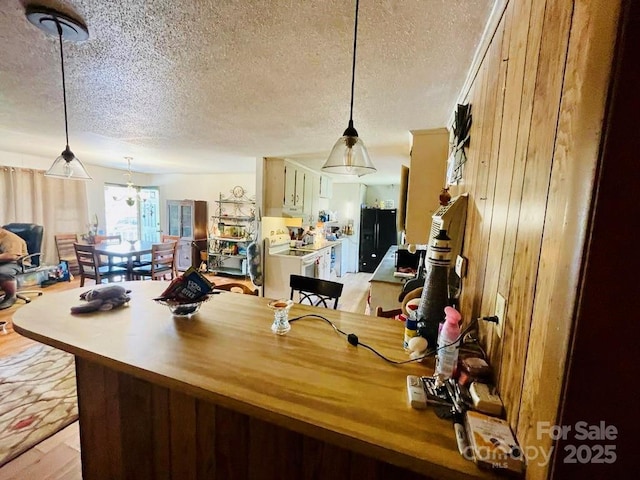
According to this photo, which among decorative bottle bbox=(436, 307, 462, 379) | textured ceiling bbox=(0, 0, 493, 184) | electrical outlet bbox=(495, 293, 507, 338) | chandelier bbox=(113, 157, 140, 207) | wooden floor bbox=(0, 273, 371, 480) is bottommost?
wooden floor bbox=(0, 273, 371, 480)

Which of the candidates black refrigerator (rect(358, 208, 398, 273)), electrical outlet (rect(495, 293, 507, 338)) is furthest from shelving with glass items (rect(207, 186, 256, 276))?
electrical outlet (rect(495, 293, 507, 338))

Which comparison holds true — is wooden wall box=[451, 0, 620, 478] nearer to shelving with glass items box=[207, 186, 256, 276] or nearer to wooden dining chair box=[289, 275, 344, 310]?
wooden dining chair box=[289, 275, 344, 310]

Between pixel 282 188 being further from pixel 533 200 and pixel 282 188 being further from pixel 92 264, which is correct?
pixel 533 200

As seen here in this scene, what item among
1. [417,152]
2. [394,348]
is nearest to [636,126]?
[394,348]

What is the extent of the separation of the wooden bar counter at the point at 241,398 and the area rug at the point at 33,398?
0.84 metres

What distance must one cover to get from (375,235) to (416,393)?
615 centimetres

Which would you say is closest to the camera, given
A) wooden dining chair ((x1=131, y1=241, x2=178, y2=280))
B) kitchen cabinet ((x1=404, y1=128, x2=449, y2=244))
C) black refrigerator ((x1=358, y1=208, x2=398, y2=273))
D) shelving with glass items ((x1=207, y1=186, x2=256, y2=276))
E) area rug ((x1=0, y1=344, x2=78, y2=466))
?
area rug ((x1=0, y1=344, x2=78, y2=466))

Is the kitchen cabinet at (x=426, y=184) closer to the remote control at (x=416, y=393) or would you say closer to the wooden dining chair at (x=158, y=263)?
the remote control at (x=416, y=393)

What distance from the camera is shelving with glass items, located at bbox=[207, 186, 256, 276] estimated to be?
5.89m

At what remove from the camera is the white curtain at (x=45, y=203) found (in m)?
4.59

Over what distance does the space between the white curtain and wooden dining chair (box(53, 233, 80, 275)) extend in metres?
0.14

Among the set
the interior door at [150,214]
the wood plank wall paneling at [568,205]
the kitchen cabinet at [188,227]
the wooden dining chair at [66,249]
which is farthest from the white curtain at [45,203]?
the wood plank wall paneling at [568,205]

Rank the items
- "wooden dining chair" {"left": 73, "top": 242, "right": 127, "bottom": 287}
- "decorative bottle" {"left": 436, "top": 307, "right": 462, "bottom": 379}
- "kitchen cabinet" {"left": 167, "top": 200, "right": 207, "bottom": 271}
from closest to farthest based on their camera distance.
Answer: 1. "decorative bottle" {"left": 436, "top": 307, "right": 462, "bottom": 379}
2. "wooden dining chair" {"left": 73, "top": 242, "right": 127, "bottom": 287}
3. "kitchen cabinet" {"left": 167, "top": 200, "right": 207, "bottom": 271}

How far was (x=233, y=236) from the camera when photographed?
19.6 ft
